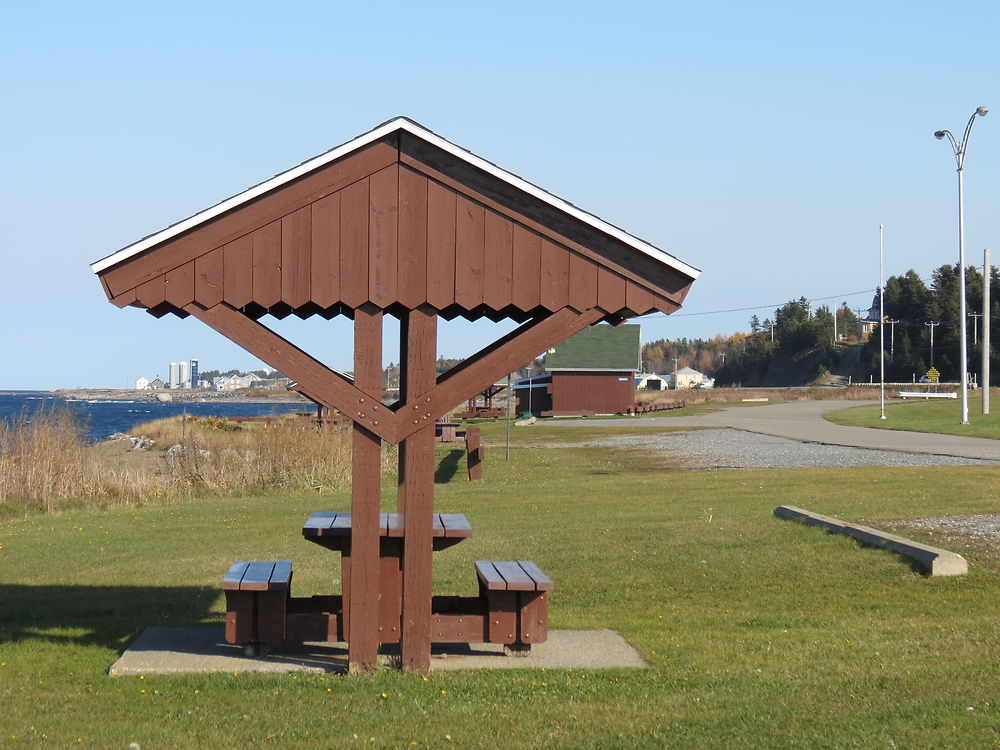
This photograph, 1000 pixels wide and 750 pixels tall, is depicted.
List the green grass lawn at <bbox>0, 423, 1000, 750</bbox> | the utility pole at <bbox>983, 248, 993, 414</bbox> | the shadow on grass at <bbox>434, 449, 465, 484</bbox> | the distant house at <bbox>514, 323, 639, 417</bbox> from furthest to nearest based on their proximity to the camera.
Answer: the distant house at <bbox>514, 323, 639, 417</bbox>
the utility pole at <bbox>983, 248, 993, 414</bbox>
the shadow on grass at <bbox>434, 449, 465, 484</bbox>
the green grass lawn at <bbox>0, 423, 1000, 750</bbox>

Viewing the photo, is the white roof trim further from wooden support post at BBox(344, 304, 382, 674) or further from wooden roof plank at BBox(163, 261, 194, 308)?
wooden support post at BBox(344, 304, 382, 674)

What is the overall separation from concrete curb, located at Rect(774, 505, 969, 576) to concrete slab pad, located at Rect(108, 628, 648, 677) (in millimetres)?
4140

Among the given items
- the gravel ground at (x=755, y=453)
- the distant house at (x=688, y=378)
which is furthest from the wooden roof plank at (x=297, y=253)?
the distant house at (x=688, y=378)

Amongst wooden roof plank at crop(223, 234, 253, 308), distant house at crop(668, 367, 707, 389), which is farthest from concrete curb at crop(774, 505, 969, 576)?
distant house at crop(668, 367, 707, 389)

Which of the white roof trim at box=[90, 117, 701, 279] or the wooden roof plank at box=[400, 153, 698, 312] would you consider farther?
the wooden roof plank at box=[400, 153, 698, 312]

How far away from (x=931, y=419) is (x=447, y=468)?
27.9 metres

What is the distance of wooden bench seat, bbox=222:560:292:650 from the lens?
792 centimetres

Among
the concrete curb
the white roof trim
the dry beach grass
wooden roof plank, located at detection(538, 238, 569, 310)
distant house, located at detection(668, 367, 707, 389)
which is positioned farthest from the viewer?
distant house, located at detection(668, 367, 707, 389)

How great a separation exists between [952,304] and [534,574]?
11269cm

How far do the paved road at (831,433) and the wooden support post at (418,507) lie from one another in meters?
21.8

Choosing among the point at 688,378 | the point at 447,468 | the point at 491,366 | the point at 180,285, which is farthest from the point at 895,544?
the point at 688,378

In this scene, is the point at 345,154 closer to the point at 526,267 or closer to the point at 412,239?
the point at 412,239

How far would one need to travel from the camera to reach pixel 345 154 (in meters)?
7.66

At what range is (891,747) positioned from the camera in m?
5.83
